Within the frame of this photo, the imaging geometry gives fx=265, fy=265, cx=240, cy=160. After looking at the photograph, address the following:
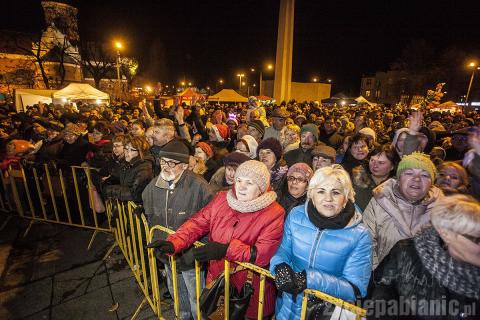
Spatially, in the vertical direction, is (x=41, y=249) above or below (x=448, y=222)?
below

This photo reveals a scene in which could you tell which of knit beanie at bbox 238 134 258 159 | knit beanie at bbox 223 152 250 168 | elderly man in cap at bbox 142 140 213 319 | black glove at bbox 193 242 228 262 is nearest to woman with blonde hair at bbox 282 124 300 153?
knit beanie at bbox 238 134 258 159

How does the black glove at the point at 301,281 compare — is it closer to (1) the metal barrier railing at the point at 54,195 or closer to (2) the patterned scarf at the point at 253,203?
(2) the patterned scarf at the point at 253,203

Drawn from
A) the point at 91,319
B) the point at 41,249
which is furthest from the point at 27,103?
the point at 91,319

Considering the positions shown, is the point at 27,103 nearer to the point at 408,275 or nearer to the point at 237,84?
the point at 408,275

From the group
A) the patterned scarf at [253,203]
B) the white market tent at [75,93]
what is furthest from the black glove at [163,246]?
the white market tent at [75,93]

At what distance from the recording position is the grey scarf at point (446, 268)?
1552mm

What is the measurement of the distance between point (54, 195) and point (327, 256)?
222 inches

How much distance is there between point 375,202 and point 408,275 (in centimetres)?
114

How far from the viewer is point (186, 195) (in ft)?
10.4

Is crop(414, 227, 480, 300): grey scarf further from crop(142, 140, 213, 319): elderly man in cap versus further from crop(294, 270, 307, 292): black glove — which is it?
crop(142, 140, 213, 319): elderly man in cap

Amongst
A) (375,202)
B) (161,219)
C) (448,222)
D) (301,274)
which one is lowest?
(161,219)

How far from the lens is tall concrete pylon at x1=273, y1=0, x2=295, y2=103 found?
23.8 metres

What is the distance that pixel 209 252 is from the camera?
2.20 m

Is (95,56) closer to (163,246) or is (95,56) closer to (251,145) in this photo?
(251,145)
